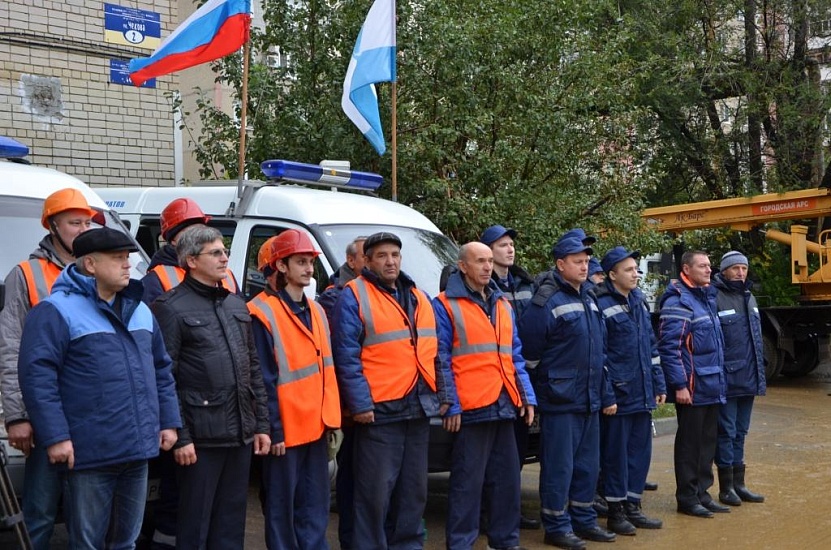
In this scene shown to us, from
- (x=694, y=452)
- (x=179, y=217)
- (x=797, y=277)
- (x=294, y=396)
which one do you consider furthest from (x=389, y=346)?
(x=797, y=277)

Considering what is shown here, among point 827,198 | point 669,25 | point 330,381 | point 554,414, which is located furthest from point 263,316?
point 669,25

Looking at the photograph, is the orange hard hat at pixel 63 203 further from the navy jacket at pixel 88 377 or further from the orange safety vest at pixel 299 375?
the orange safety vest at pixel 299 375

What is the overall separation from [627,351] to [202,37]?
4.61 m

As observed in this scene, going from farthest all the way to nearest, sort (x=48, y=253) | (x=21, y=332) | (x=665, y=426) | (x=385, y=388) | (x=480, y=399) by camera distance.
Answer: (x=665, y=426)
(x=480, y=399)
(x=385, y=388)
(x=48, y=253)
(x=21, y=332)

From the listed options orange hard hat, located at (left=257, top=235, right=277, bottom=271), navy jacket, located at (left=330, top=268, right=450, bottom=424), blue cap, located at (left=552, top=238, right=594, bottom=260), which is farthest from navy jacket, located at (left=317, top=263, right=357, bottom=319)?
blue cap, located at (left=552, top=238, right=594, bottom=260)

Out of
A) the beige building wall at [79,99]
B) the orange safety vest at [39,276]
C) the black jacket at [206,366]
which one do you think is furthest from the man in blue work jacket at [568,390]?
the beige building wall at [79,99]

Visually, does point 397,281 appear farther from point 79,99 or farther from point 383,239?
point 79,99

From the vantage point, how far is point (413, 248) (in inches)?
330

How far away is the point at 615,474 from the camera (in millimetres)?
7316

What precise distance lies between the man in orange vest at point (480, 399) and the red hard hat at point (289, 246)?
1.08 m

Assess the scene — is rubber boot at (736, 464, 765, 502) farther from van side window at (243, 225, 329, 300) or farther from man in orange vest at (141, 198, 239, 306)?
man in orange vest at (141, 198, 239, 306)

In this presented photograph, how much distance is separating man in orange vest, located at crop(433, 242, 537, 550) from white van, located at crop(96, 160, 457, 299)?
1.49 metres

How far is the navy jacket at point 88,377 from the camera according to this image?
14.6 ft

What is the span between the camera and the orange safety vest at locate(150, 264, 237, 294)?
18.7 feet
